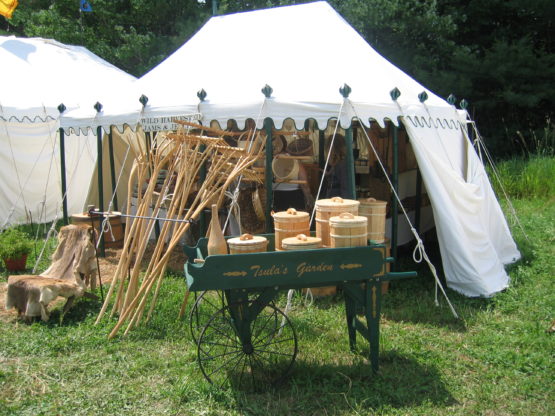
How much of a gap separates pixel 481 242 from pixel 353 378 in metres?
3.10

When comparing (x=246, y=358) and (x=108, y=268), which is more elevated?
(x=246, y=358)

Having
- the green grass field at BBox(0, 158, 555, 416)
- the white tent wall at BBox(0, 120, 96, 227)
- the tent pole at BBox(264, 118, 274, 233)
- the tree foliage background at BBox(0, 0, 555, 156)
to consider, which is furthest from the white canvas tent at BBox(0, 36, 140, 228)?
the green grass field at BBox(0, 158, 555, 416)

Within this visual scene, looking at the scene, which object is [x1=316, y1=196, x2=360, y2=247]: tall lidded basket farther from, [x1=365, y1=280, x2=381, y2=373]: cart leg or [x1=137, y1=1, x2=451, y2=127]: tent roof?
[x1=137, y1=1, x2=451, y2=127]: tent roof

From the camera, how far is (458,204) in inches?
253

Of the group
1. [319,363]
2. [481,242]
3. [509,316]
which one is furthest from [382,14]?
[319,363]

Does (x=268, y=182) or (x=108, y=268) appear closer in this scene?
(x=268, y=182)

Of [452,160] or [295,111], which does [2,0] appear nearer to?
[295,111]

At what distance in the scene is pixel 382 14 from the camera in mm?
14281

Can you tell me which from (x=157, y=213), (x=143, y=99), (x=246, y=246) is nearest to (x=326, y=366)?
(x=246, y=246)

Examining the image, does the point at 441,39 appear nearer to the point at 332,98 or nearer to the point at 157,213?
the point at 332,98

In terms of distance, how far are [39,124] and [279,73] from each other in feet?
21.1

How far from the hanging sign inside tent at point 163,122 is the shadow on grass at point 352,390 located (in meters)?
3.19

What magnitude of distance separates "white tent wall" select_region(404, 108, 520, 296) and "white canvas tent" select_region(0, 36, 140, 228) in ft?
20.2

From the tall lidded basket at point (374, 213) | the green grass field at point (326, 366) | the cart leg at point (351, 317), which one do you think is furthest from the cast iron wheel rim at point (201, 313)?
the tall lidded basket at point (374, 213)
